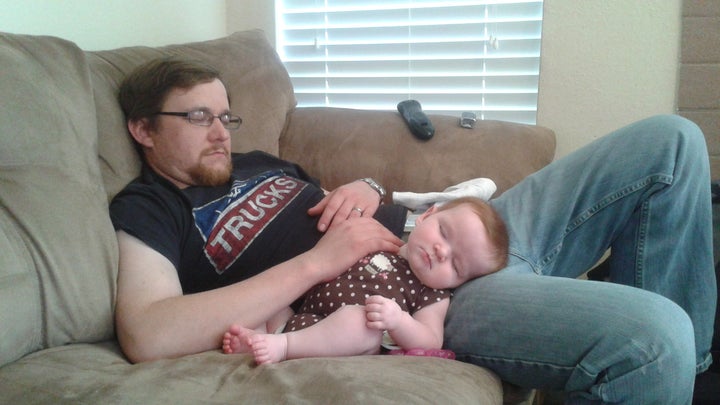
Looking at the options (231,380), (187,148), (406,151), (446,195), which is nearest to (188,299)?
(231,380)

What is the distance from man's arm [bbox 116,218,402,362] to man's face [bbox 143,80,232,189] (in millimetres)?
291

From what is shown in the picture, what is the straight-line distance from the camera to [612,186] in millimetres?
1420

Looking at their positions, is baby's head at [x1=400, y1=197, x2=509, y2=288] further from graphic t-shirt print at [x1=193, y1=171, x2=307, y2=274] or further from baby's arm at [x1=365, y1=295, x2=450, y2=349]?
graphic t-shirt print at [x1=193, y1=171, x2=307, y2=274]

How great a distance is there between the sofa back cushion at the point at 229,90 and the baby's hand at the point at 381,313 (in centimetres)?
62

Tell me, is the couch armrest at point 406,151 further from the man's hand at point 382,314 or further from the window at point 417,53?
the man's hand at point 382,314

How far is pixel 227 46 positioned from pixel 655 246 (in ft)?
4.58

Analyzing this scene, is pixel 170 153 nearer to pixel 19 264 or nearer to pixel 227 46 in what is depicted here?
pixel 19 264

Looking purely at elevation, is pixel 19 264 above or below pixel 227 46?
below

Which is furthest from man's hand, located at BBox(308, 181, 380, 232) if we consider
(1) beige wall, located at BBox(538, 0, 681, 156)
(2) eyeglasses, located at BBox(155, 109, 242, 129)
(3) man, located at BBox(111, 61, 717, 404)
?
(1) beige wall, located at BBox(538, 0, 681, 156)

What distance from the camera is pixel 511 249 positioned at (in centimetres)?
144

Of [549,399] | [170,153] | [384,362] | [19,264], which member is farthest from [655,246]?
[19,264]

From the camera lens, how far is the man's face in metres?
1.51

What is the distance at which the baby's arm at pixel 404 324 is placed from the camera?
1.17m

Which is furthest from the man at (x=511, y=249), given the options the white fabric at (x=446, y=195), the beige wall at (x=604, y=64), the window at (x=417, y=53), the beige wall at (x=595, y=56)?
the window at (x=417, y=53)
